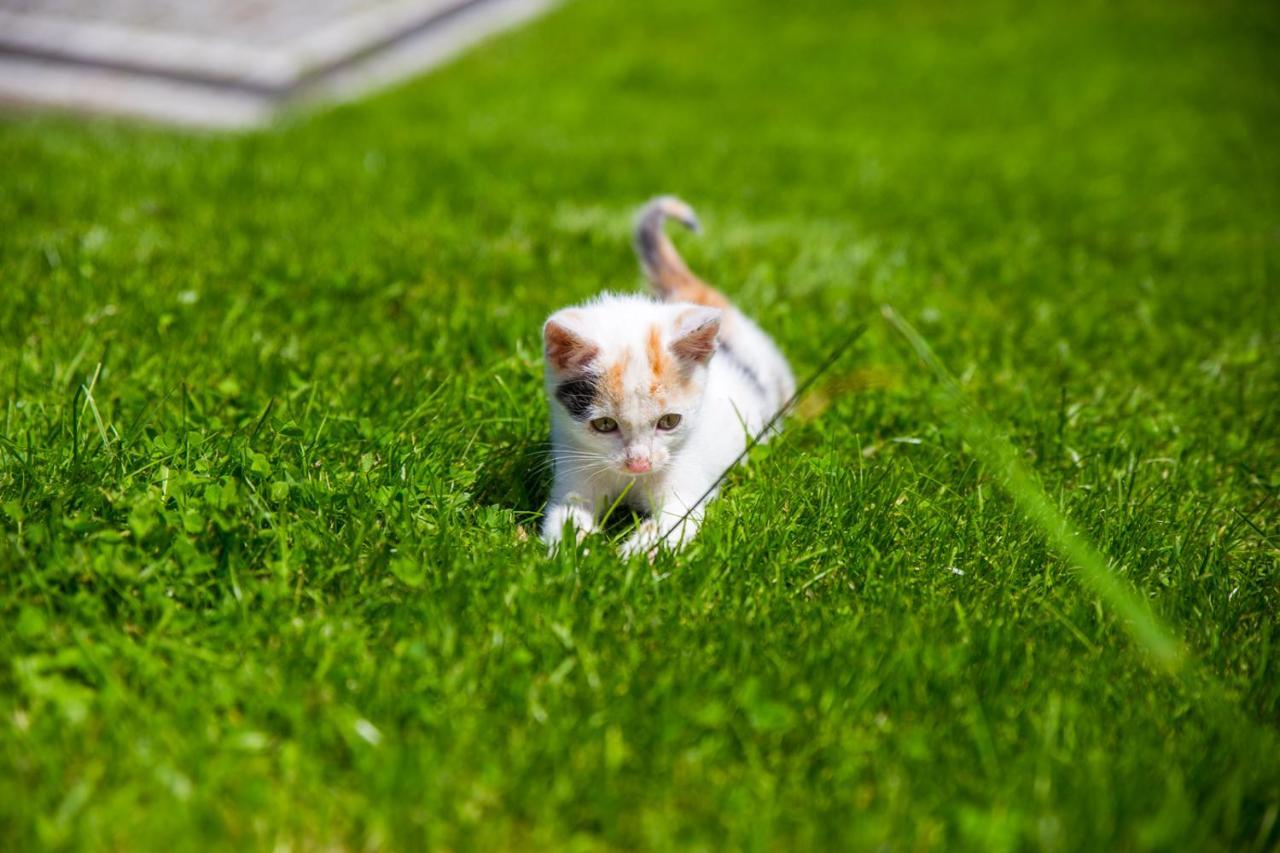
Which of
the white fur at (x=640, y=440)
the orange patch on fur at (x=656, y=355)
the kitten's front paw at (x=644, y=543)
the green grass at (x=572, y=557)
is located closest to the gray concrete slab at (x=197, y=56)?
the green grass at (x=572, y=557)

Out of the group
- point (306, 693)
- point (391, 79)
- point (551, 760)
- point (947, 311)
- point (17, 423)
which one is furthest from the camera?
point (391, 79)

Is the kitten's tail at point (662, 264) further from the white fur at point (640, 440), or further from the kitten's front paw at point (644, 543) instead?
the kitten's front paw at point (644, 543)

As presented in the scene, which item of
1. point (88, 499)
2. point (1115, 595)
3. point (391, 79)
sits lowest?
point (391, 79)

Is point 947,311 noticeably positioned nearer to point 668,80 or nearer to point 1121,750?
point 1121,750

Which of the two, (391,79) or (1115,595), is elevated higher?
(1115,595)

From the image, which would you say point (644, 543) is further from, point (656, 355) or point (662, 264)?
point (662, 264)

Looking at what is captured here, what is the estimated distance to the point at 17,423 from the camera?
2691 millimetres

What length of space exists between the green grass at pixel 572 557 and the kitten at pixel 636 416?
0.46 ft

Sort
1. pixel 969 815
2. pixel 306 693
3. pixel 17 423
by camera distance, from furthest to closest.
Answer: pixel 17 423, pixel 306 693, pixel 969 815

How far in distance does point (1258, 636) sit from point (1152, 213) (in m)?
6.01

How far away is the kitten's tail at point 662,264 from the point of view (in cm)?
375

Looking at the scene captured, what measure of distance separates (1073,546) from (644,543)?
115 centimetres

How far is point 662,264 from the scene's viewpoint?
3818 mm

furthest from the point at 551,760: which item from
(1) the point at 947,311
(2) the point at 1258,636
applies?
(1) the point at 947,311
